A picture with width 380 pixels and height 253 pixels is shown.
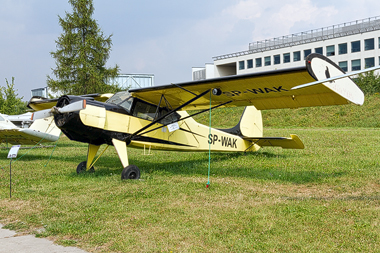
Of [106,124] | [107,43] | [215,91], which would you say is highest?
[107,43]

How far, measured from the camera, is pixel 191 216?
525 centimetres

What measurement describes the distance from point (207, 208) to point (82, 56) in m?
25.1

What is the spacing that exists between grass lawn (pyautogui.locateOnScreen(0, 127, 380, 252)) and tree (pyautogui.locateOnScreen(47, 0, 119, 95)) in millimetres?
18444

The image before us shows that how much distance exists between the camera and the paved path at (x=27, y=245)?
409 centimetres

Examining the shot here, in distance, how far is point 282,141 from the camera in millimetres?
11250

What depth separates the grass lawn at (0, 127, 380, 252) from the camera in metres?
4.17

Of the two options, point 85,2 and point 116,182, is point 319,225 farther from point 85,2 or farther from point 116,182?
point 85,2

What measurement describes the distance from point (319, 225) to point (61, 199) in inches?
190

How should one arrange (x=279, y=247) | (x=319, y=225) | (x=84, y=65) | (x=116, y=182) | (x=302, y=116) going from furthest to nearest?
(x=302, y=116) < (x=84, y=65) < (x=116, y=182) < (x=319, y=225) < (x=279, y=247)

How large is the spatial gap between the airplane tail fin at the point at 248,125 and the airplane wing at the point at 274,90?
9.48 ft

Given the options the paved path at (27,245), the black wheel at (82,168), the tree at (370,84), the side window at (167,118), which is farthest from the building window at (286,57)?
the paved path at (27,245)

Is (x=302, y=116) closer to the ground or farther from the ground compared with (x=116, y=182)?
farther from the ground

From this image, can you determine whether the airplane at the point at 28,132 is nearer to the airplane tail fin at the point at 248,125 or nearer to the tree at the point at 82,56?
the airplane tail fin at the point at 248,125

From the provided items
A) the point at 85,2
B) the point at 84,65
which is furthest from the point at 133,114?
the point at 85,2
